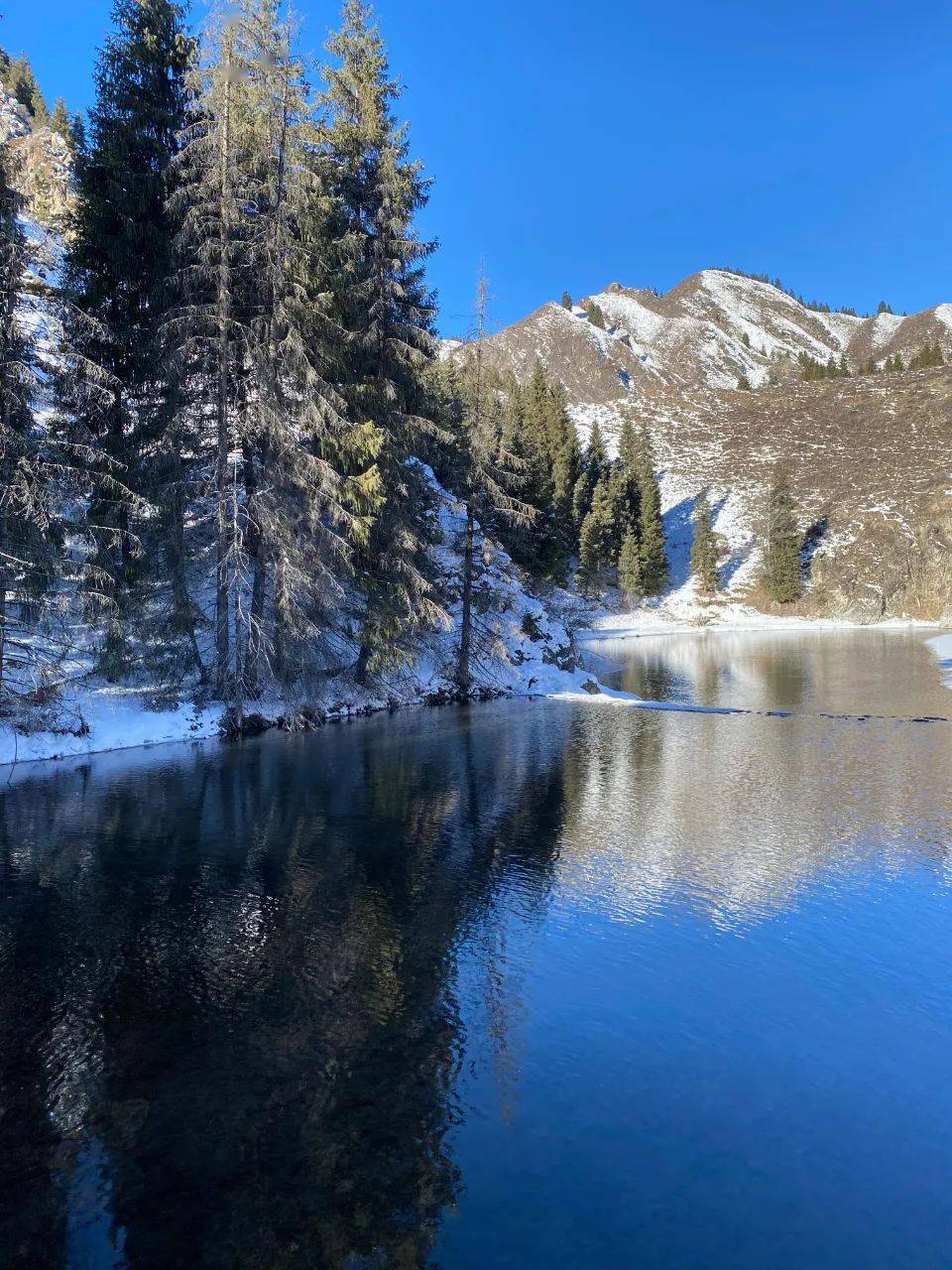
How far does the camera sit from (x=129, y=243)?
66.8ft

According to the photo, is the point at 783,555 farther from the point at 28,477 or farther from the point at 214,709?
the point at 28,477

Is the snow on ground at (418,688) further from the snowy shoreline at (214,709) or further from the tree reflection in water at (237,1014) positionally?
the tree reflection in water at (237,1014)

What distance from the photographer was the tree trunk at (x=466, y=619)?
29750 millimetres

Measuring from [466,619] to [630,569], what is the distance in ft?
152

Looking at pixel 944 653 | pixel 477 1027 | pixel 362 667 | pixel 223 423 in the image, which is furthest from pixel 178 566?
pixel 944 653

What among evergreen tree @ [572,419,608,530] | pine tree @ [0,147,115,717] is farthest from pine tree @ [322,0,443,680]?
evergreen tree @ [572,419,608,530]

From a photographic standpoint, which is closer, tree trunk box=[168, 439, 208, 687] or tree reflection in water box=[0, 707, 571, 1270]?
tree reflection in water box=[0, 707, 571, 1270]

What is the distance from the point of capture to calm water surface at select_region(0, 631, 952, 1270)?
5098mm

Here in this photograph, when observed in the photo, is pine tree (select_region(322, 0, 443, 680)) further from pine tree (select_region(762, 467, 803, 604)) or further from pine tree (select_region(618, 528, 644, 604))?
pine tree (select_region(762, 467, 803, 604))

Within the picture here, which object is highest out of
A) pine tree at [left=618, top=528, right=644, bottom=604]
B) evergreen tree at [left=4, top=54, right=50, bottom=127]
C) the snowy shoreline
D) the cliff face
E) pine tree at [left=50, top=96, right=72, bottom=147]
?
evergreen tree at [left=4, top=54, right=50, bottom=127]

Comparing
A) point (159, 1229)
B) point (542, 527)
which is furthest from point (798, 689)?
point (159, 1229)

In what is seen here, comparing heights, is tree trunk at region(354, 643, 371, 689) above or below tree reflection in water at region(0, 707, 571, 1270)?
above

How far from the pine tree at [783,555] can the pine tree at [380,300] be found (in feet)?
194

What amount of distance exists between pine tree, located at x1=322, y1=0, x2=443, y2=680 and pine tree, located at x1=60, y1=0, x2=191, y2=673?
4.81m
